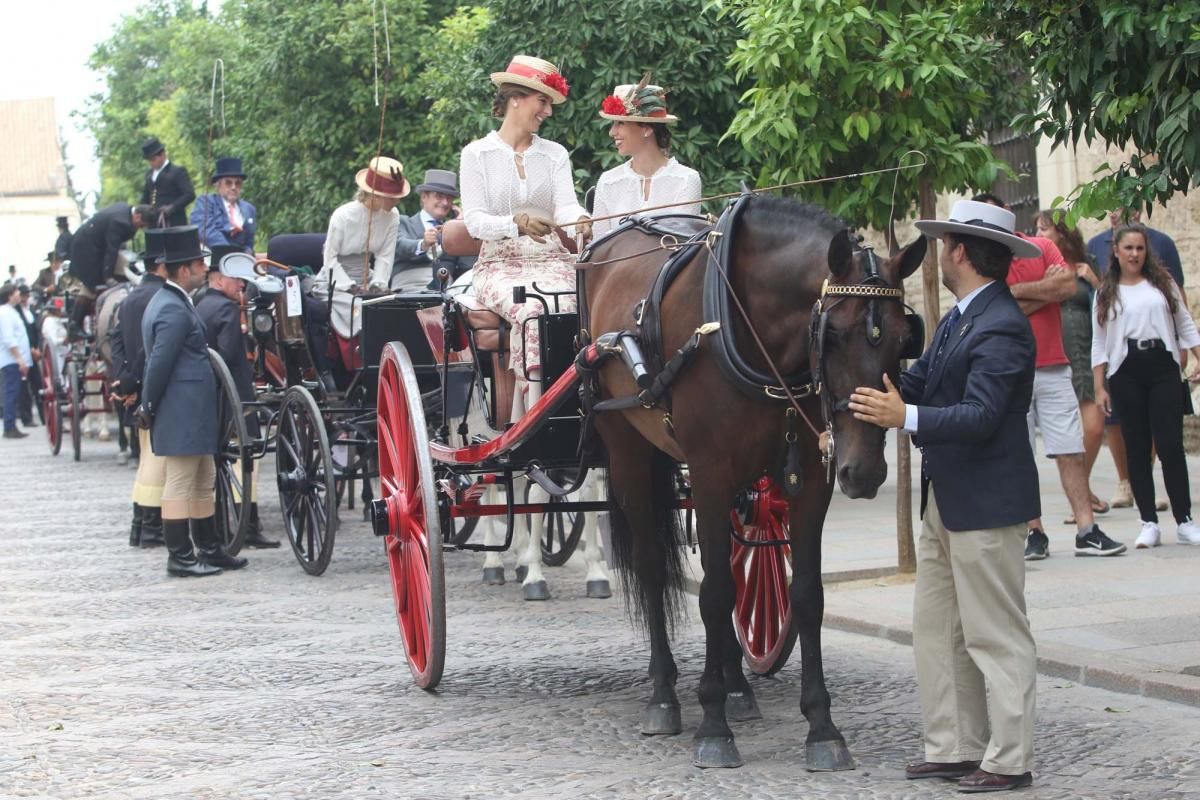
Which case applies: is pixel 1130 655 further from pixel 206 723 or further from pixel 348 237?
pixel 348 237

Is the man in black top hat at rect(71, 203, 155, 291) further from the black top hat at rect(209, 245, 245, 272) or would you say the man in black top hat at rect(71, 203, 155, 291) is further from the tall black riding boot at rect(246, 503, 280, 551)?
the tall black riding boot at rect(246, 503, 280, 551)

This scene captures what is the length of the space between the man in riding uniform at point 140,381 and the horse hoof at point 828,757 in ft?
21.9

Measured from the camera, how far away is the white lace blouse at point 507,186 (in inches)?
302

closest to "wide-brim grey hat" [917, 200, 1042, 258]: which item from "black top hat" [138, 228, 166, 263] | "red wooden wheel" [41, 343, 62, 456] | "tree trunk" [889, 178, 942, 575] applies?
"tree trunk" [889, 178, 942, 575]

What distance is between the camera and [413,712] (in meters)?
6.69

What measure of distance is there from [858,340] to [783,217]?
0.75 m

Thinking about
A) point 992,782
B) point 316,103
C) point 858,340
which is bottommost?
point 992,782

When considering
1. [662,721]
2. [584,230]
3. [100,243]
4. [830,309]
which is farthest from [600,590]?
A: [100,243]

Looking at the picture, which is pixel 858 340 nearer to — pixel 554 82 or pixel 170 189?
pixel 554 82

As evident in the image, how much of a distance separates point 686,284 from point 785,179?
3932mm

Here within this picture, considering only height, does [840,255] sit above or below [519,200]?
below

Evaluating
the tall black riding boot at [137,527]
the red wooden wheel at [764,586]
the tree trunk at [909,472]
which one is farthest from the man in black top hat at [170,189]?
the red wooden wheel at [764,586]

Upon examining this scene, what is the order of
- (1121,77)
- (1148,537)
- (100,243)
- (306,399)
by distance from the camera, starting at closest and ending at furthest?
(1121,77) → (1148,537) → (306,399) → (100,243)

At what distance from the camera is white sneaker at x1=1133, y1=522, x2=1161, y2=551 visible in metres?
9.91
